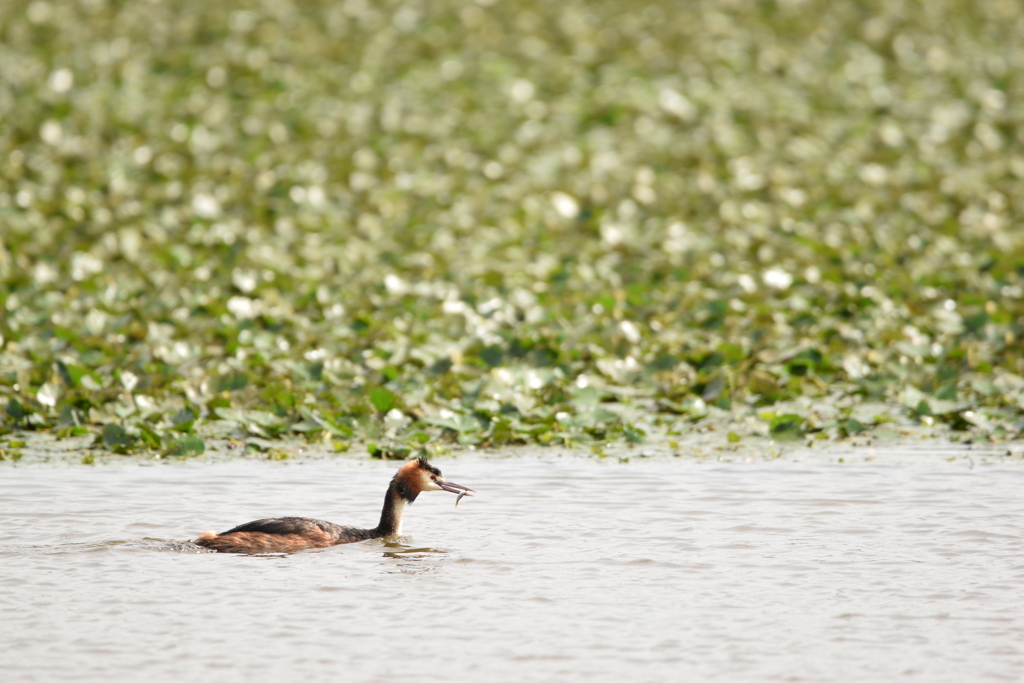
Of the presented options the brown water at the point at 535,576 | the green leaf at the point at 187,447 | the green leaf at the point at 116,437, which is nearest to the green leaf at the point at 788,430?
the brown water at the point at 535,576

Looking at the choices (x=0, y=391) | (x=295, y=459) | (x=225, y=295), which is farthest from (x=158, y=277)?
(x=295, y=459)

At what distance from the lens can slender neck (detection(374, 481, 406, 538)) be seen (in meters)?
9.00

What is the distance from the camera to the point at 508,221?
1784 cm

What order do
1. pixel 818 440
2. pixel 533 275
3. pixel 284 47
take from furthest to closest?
pixel 284 47
pixel 533 275
pixel 818 440

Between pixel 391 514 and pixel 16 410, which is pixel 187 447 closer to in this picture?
pixel 16 410

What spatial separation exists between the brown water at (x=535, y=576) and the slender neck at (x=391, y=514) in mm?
141

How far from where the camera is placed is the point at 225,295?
47.6 ft

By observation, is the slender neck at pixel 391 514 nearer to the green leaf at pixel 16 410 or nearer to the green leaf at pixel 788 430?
the green leaf at pixel 788 430

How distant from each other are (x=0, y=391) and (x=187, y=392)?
1.59 meters

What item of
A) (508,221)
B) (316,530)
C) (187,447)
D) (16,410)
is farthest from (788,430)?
(508,221)

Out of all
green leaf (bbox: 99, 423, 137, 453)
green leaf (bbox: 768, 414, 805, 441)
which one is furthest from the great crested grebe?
green leaf (bbox: 768, 414, 805, 441)

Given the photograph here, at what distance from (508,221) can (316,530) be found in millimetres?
9773

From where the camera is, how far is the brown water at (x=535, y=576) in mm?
6535

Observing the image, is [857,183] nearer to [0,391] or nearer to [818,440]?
[818,440]
